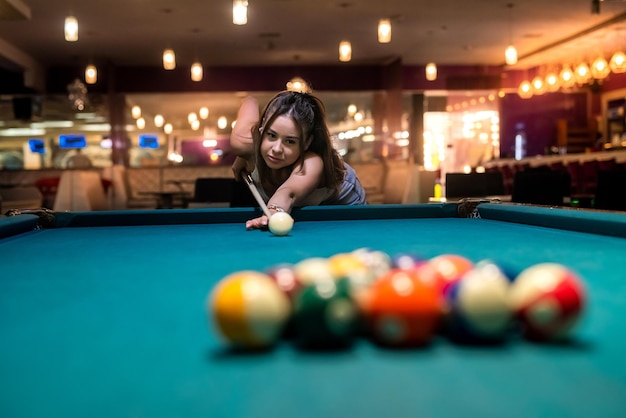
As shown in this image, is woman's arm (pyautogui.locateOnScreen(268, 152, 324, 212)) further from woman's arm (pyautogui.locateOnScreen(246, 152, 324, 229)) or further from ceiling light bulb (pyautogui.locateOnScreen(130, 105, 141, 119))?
ceiling light bulb (pyautogui.locateOnScreen(130, 105, 141, 119))

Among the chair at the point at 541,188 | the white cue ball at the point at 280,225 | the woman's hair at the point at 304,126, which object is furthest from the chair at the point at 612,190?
the white cue ball at the point at 280,225

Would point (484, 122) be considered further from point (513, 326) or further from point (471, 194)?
point (513, 326)

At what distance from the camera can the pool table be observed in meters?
0.56

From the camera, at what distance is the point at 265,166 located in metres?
3.02

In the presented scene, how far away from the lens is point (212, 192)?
6.93 metres

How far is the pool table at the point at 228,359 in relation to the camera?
56 cm

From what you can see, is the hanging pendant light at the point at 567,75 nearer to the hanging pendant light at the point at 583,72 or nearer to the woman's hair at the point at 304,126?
the hanging pendant light at the point at 583,72

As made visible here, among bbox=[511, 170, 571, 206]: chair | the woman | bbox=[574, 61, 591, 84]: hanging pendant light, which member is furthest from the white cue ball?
bbox=[574, 61, 591, 84]: hanging pendant light

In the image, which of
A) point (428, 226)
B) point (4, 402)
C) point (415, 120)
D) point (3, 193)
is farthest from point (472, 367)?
point (415, 120)

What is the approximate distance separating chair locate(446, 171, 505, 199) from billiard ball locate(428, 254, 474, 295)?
466cm

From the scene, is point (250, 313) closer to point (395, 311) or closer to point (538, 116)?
point (395, 311)

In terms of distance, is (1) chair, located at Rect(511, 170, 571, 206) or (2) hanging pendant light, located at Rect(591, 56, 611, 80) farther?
(2) hanging pendant light, located at Rect(591, 56, 611, 80)

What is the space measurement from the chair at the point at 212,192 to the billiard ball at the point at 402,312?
20.3 ft

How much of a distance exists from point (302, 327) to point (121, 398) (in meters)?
0.23
